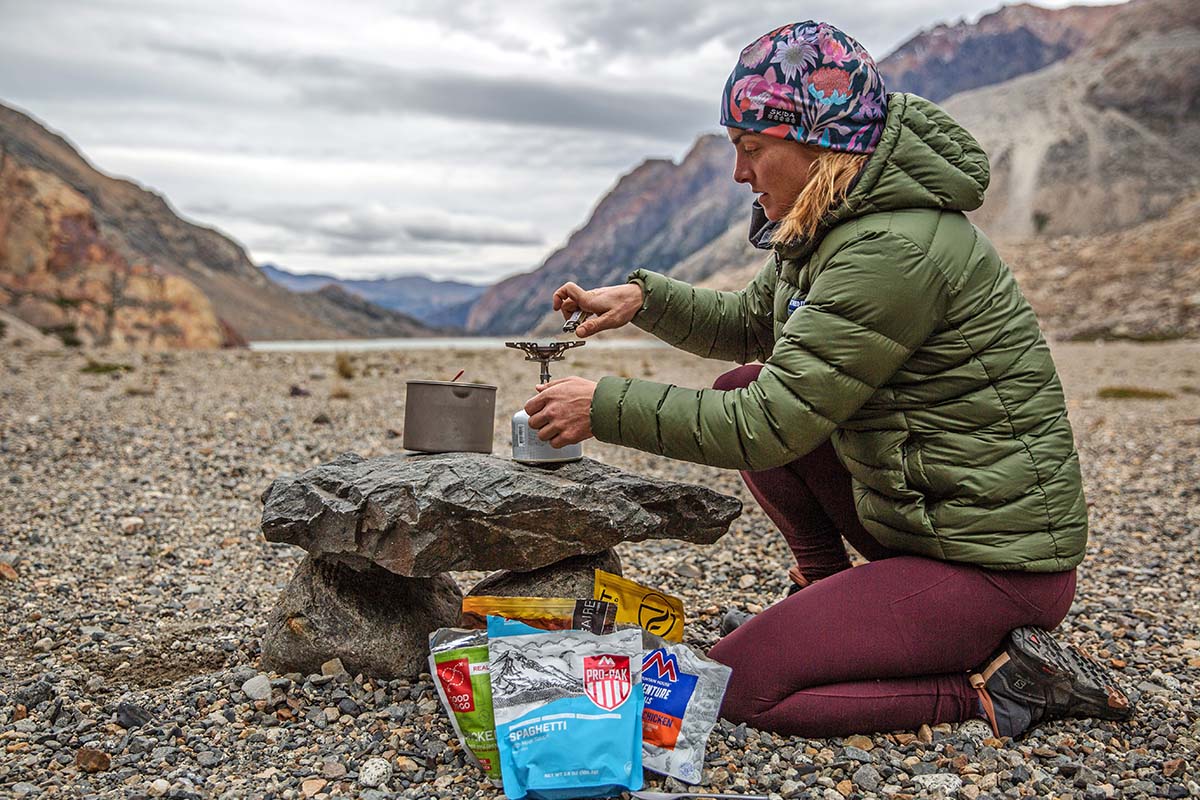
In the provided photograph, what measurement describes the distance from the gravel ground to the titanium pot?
1.13 metres

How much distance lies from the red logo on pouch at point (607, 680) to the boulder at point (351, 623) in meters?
1.22

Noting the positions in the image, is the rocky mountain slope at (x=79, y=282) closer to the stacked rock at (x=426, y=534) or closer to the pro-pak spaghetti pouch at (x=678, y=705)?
the stacked rock at (x=426, y=534)

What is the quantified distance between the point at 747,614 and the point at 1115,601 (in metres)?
2.57

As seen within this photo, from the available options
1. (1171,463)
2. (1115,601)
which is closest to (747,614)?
(1115,601)

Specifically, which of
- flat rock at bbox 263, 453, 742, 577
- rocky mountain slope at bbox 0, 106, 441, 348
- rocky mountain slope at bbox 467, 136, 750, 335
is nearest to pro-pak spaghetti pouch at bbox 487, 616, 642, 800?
flat rock at bbox 263, 453, 742, 577

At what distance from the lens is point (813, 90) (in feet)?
11.7

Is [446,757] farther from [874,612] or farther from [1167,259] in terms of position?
[1167,259]

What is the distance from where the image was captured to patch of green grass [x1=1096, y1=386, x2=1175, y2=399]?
53.8 feet

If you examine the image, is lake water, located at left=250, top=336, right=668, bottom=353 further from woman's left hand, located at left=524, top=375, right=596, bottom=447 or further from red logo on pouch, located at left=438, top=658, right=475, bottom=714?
red logo on pouch, located at left=438, top=658, right=475, bottom=714

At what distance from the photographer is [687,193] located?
505 feet

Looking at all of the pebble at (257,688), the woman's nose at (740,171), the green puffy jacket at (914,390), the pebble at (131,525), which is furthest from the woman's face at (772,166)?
the pebble at (131,525)

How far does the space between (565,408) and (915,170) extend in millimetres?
1626

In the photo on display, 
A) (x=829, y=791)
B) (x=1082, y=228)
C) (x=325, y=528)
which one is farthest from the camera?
(x=1082, y=228)

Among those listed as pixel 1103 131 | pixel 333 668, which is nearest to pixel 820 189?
pixel 333 668
